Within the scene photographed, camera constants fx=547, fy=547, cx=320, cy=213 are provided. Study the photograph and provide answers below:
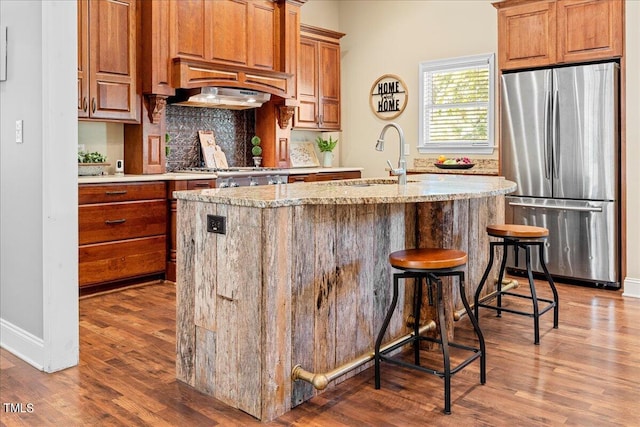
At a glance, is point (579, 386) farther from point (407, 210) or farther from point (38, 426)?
point (38, 426)

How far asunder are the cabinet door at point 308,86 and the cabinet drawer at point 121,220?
2436 mm

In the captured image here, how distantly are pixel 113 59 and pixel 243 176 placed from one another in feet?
5.04

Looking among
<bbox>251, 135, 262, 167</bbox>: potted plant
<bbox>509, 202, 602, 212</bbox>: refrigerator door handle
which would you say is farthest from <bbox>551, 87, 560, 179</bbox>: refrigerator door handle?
<bbox>251, 135, 262, 167</bbox>: potted plant

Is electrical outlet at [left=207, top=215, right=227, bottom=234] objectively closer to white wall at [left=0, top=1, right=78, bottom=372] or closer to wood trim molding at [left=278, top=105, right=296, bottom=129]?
white wall at [left=0, top=1, right=78, bottom=372]

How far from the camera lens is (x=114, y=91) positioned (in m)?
4.67

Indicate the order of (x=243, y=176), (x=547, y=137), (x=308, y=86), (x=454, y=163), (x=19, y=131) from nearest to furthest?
(x=19, y=131)
(x=547, y=137)
(x=243, y=176)
(x=454, y=163)
(x=308, y=86)

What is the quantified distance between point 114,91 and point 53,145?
2.15 m

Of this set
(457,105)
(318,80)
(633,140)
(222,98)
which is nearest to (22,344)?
(222,98)

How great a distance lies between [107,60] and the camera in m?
4.61

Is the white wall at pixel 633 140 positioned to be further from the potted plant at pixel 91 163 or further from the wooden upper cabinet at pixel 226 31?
the potted plant at pixel 91 163

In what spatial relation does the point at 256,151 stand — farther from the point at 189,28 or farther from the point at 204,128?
A: the point at 189,28

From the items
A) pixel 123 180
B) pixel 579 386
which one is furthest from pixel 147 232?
pixel 579 386

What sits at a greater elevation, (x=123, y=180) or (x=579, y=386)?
(x=123, y=180)

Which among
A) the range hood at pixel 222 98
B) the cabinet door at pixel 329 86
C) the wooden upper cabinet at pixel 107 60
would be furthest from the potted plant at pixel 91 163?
the cabinet door at pixel 329 86
